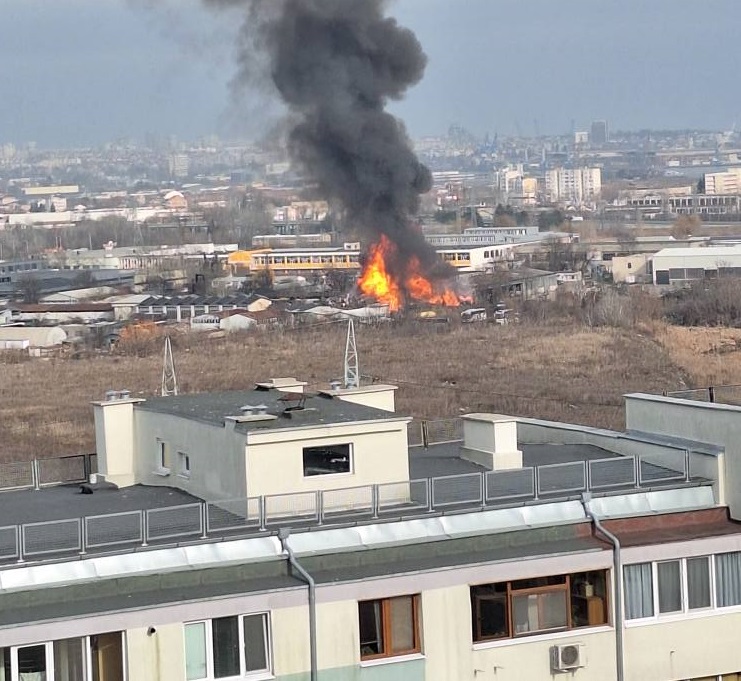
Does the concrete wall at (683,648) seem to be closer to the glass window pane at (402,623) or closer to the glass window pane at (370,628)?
the glass window pane at (402,623)

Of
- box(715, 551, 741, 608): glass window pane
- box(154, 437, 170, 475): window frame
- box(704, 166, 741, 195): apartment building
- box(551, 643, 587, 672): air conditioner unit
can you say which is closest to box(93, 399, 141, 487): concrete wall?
box(154, 437, 170, 475): window frame

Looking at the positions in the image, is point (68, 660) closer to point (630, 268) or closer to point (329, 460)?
point (329, 460)

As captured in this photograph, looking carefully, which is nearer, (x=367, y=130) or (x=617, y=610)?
(x=617, y=610)

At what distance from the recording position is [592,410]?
110 feet

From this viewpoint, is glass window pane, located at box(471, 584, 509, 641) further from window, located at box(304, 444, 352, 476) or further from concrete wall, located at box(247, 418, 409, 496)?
window, located at box(304, 444, 352, 476)

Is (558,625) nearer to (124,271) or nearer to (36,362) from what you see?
(36,362)

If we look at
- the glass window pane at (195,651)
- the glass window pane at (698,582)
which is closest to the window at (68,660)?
the glass window pane at (195,651)

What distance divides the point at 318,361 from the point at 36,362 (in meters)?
9.19

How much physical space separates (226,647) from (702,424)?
12.5 ft

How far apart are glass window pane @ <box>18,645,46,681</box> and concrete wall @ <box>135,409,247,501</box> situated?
2.31m

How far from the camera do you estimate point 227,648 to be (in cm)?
873

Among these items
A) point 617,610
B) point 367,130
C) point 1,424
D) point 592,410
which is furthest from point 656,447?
point 367,130

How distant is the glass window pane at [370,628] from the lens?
9062 millimetres

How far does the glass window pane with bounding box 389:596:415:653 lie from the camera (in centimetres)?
912
